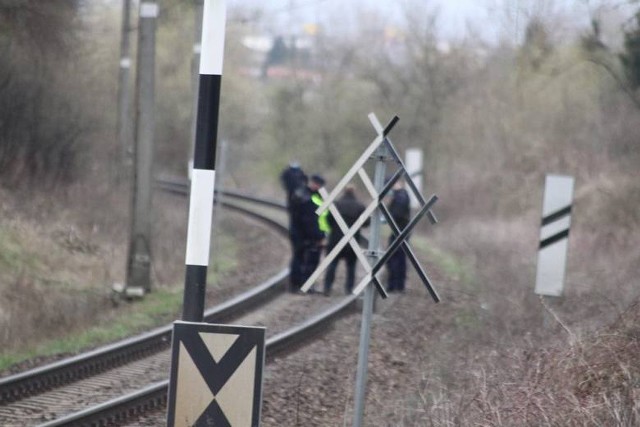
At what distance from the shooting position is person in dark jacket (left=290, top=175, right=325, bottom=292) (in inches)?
744

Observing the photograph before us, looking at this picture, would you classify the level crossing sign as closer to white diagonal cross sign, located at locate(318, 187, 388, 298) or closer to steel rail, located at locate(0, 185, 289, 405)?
white diagonal cross sign, located at locate(318, 187, 388, 298)

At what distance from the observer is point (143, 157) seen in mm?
18672

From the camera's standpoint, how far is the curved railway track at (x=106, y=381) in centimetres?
1018

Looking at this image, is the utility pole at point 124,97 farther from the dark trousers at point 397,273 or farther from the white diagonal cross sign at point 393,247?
the white diagonal cross sign at point 393,247

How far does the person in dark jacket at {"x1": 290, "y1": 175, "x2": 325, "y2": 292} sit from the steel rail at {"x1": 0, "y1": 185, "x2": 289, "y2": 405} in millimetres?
1420

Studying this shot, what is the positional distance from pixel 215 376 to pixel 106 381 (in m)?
6.00

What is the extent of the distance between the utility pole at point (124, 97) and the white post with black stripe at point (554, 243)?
15.8 m

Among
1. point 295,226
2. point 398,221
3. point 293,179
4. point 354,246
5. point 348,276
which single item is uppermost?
point 293,179

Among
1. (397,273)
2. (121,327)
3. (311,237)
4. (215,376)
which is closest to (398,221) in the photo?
(397,273)

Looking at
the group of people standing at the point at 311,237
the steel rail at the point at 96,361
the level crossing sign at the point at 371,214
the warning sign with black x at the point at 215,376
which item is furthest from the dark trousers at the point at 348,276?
the warning sign with black x at the point at 215,376

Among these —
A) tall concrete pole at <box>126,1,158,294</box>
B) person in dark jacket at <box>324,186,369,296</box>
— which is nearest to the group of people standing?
person in dark jacket at <box>324,186,369,296</box>

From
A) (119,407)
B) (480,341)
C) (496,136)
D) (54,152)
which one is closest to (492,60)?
(496,136)

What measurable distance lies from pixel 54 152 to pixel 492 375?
704 inches

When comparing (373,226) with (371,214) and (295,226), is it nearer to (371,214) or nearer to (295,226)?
(371,214)
